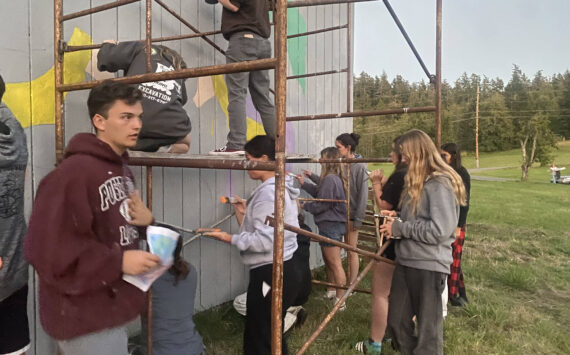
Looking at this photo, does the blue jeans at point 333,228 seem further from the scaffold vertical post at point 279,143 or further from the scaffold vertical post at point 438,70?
the scaffold vertical post at point 279,143

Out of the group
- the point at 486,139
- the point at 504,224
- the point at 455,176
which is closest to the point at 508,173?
the point at 486,139

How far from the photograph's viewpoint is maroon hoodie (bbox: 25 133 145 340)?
4.40 feet

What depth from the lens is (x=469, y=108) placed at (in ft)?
228

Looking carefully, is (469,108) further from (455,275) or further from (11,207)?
(11,207)

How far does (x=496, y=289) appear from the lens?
5266mm

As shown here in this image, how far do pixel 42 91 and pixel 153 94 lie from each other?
0.83 meters

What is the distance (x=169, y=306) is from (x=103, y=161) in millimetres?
1017

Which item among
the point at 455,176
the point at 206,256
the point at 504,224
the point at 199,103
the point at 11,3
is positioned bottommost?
the point at 504,224

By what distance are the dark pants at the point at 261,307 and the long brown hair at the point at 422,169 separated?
3.39ft

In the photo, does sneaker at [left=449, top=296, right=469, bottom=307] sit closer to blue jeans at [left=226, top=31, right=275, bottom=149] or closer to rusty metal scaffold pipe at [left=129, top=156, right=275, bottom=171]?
blue jeans at [left=226, top=31, right=275, bottom=149]

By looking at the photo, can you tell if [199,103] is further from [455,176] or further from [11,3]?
[455,176]

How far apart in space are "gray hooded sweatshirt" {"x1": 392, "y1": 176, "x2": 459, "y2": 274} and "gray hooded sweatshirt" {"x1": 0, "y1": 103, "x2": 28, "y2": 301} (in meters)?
2.28

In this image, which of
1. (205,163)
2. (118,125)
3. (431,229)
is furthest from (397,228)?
(118,125)

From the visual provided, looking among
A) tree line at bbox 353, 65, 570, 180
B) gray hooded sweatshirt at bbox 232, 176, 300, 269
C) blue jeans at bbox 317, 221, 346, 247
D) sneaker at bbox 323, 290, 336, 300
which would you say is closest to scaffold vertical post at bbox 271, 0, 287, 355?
gray hooded sweatshirt at bbox 232, 176, 300, 269
